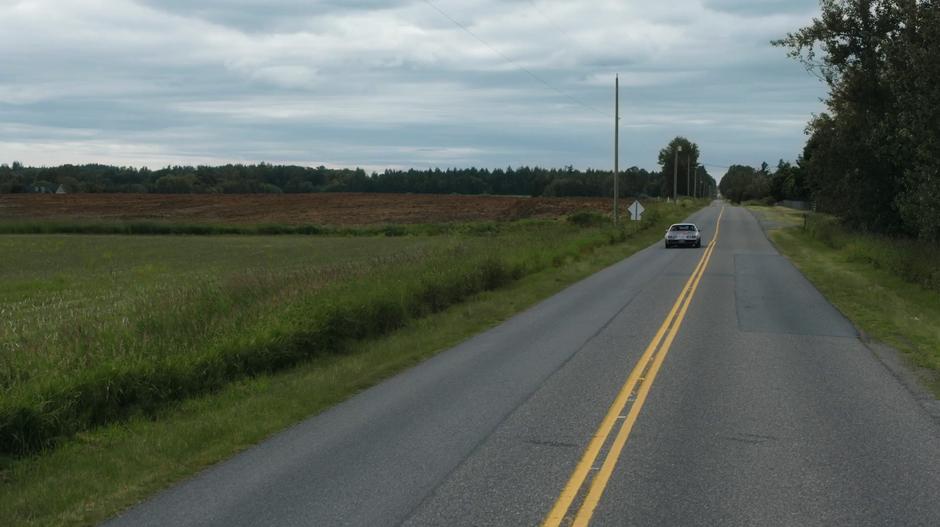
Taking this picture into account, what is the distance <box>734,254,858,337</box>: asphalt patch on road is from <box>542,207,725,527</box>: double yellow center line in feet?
7.80

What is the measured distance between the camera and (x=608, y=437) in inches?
323

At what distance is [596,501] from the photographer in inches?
247

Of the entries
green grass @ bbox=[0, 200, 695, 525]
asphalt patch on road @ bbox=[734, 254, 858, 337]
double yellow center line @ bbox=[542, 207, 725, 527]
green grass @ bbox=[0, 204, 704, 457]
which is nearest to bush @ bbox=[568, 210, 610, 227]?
asphalt patch on road @ bbox=[734, 254, 858, 337]

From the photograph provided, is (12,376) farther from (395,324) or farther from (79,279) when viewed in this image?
(79,279)

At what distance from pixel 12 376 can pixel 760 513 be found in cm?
799

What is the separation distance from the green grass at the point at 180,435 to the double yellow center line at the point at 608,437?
3243 millimetres

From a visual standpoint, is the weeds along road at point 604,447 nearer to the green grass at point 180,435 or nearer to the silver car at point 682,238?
the green grass at point 180,435

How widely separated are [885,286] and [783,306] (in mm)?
6479

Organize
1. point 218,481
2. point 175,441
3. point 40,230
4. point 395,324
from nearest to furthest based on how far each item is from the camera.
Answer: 1. point 218,481
2. point 175,441
3. point 395,324
4. point 40,230

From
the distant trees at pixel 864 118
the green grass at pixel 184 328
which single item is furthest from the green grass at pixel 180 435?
the distant trees at pixel 864 118

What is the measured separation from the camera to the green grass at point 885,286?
15.0m

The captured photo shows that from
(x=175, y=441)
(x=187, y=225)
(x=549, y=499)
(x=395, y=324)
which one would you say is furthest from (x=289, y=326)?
(x=187, y=225)

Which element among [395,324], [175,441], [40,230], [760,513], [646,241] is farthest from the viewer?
[40,230]

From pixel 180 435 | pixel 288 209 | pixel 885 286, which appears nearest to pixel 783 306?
pixel 885 286
